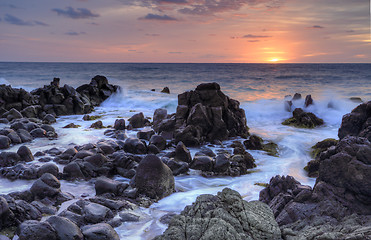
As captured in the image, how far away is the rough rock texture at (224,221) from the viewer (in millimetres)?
3215

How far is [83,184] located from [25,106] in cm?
1273

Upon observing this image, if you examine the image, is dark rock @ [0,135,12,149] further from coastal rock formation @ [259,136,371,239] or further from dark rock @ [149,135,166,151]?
coastal rock formation @ [259,136,371,239]

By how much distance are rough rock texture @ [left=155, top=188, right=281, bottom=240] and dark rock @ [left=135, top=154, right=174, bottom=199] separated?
2961 millimetres

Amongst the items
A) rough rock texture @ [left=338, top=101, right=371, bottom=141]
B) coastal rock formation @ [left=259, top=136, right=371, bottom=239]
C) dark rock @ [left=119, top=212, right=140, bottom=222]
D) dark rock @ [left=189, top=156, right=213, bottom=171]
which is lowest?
dark rock @ [left=119, top=212, right=140, bottom=222]

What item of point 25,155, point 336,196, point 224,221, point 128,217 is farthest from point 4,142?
point 336,196

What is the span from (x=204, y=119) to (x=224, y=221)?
924 cm

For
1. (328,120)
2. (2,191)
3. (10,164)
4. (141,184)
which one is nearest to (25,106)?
(10,164)

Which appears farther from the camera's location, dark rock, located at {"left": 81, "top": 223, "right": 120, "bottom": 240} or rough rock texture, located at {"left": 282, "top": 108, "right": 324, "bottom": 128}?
rough rock texture, located at {"left": 282, "top": 108, "right": 324, "bottom": 128}

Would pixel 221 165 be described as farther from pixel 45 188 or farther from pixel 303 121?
pixel 303 121

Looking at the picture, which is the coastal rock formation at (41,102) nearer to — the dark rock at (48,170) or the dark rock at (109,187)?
the dark rock at (48,170)

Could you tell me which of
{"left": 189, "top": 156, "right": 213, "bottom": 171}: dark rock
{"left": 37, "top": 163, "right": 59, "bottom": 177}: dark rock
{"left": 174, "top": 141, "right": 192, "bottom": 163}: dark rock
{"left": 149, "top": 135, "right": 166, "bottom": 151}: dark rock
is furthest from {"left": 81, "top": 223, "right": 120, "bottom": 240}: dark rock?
{"left": 149, "top": 135, "right": 166, "bottom": 151}: dark rock

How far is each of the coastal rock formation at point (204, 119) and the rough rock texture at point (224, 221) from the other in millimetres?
7808

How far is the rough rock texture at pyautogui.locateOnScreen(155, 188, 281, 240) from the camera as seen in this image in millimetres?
3215

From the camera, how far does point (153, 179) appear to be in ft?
22.3
